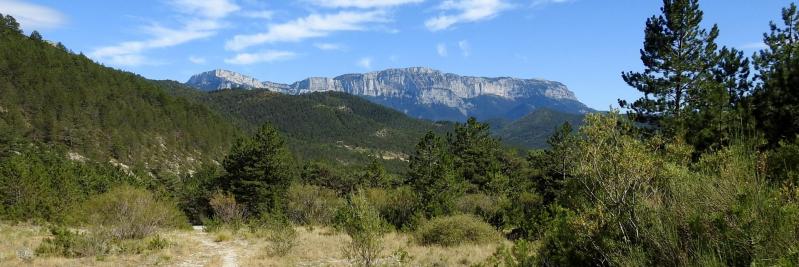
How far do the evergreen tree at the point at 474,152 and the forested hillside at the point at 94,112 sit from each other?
263 feet

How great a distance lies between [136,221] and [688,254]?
73.6ft

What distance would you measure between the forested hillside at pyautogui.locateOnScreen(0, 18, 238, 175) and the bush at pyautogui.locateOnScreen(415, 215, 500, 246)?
9435cm

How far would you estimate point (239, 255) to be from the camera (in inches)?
787

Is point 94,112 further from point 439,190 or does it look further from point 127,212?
point 127,212

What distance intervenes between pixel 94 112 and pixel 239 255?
118 metres

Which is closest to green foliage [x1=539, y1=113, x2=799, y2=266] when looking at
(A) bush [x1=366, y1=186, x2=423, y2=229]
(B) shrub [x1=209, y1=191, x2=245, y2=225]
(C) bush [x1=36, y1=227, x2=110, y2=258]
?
(C) bush [x1=36, y1=227, x2=110, y2=258]

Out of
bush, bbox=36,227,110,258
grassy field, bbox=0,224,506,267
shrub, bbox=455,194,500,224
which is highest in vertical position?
bush, bbox=36,227,110,258

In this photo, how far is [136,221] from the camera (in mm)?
22453

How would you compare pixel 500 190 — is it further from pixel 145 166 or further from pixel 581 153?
pixel 145 166

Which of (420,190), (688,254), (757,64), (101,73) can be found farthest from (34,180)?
(101,73)

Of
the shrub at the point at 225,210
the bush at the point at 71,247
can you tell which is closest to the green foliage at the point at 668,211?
the bush at the point at 71,247

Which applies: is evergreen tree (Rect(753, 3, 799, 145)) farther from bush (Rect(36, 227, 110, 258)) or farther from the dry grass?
bush (Rect(36, 227, 110, 258))

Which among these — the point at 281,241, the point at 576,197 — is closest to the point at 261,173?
the point at 281,241

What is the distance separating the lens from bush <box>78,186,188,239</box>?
21906 millimetres
